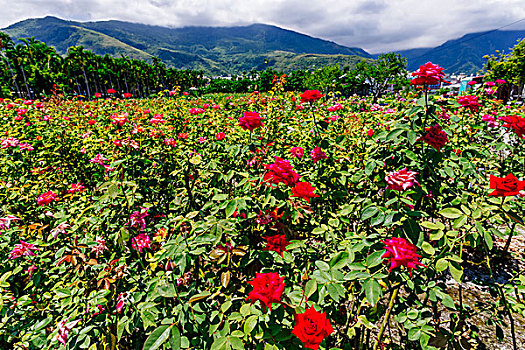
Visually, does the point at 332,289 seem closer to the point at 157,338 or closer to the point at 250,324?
the point at 250,324

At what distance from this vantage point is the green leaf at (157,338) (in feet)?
3.72

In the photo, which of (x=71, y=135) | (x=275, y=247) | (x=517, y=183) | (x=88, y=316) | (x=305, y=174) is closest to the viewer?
(x=517, y=183)

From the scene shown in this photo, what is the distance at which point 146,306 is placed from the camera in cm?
133

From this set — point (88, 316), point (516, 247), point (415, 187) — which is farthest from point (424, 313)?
point (516, 247)

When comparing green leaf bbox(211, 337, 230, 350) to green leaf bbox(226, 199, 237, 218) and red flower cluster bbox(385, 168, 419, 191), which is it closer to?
green leaf bbox(226, 199, 237, 218)

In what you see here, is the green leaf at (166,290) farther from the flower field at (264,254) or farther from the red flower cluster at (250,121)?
the red flower cluster at (250,121)

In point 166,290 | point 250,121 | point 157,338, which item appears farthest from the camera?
point 250,121

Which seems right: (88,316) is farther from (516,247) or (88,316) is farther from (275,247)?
(516,247)

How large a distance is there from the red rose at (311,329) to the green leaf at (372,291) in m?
0.22

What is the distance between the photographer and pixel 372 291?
110 centimetres

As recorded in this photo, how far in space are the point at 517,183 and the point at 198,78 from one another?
102985mm

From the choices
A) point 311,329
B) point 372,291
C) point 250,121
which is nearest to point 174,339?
point 311,329

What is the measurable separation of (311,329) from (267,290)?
244 mm

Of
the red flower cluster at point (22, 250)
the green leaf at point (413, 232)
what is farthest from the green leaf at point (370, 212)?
the red flower cluster at point (22, 250)
